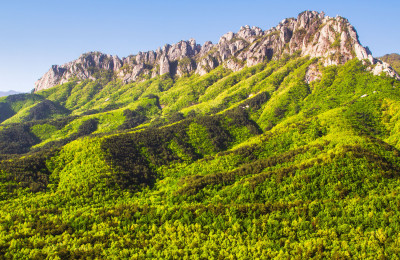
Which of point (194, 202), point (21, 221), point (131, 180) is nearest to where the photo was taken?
point (21, 221)

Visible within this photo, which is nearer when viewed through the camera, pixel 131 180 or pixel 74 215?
pixel 74 215

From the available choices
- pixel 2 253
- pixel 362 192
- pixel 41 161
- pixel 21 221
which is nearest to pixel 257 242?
pixel 362 192

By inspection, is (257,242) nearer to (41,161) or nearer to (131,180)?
(131,180)

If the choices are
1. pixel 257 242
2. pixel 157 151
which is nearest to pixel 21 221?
pixel 257 242

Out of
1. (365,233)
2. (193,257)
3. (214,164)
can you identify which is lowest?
(193,257)

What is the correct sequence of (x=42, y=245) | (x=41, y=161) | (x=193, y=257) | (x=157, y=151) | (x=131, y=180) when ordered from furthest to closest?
(x=157, y=151)
(x=41, y=161)
(x=131, y=180)
(x=42, y=245)
(x=193, y=257)

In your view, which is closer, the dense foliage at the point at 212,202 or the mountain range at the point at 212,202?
the dense foliage at the point at 212,202

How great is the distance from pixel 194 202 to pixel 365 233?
72553mm

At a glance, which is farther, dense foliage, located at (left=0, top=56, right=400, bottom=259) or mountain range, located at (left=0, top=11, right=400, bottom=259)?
mountain range, located at (left=0, top=11, right=400, bottom=259)

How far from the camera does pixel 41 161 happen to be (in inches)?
6585

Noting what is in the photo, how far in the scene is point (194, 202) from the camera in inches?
4707

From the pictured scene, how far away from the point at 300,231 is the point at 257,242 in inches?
689

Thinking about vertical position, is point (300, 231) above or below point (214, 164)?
below

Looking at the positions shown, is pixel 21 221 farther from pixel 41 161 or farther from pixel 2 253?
pixel 41 161
